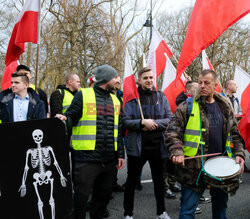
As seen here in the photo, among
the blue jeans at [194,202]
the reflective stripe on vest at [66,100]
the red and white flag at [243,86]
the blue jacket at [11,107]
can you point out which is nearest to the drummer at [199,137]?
the blue jeans at [194,202]

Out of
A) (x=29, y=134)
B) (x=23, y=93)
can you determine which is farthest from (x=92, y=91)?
(x=23, y=93)

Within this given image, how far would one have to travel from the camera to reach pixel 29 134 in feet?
9.44

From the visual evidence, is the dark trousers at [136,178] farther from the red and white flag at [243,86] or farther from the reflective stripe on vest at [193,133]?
the red and white flag at [243,86]

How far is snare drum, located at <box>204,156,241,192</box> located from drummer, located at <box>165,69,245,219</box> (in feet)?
0.28

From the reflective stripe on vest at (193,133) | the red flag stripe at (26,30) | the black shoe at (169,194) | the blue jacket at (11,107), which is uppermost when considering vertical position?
the red flag stripe at (26,30)

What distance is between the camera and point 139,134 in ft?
11.6

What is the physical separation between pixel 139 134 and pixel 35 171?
1364mm

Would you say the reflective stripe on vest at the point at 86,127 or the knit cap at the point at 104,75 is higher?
the knit cap at the point at 104,75

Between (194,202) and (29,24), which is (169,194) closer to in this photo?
(194,202)

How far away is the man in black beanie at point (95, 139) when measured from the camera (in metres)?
3.00

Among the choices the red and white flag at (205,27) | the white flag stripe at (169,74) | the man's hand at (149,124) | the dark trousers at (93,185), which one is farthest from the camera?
the white flag stripe at (169,74)

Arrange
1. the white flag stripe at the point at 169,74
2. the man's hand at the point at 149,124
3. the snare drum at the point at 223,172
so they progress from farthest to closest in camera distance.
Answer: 1. the white flag stripe at the point at 169,74
2. the man's hand at the point at 149,124
3. the snare drum at the point at 223,172

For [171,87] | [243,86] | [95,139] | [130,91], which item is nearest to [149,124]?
[130,91]

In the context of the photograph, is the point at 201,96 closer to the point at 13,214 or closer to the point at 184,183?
the point at 184,183
